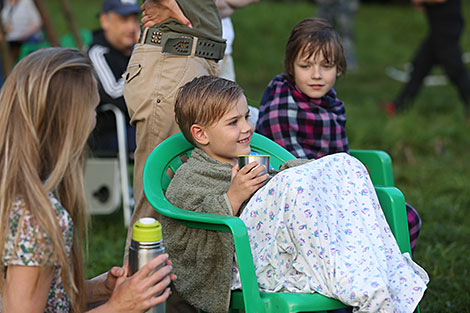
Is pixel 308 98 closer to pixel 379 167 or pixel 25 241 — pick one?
pixel 379 167

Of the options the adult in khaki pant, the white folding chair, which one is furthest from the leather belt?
the white folding chair

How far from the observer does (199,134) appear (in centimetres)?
263

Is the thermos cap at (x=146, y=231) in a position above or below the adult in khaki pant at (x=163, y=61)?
below

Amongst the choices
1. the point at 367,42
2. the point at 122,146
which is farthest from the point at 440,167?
the point at 367,42

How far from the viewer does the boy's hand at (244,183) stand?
7.59 feet

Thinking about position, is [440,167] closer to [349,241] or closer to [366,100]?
[366,100]

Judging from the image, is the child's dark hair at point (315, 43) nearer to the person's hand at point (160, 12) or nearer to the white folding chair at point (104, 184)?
the person's hand at point (160, 12)

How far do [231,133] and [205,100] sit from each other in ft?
0.52

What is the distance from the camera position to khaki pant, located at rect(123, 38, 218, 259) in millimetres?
2818

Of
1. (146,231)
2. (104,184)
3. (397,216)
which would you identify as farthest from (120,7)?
(146,231)

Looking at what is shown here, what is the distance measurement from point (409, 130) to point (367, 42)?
21.1ft

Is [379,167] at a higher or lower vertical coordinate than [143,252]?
lower

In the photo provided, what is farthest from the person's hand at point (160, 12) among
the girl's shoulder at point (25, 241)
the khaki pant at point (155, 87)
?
the girl's shoulder at point (25, 241)

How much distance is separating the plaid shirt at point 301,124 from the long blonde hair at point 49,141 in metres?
1.29
